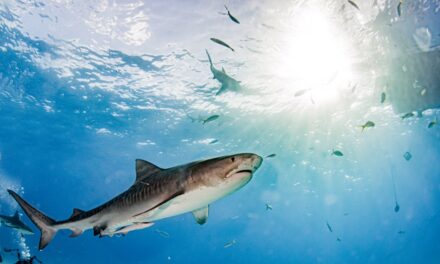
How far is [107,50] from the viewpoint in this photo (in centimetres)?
1553

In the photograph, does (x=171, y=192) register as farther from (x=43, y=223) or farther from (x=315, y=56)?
(x=315, y=56)

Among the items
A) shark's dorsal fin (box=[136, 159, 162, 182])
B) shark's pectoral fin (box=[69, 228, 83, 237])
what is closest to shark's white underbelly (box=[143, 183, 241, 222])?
shark's dorsal fin (box=[136, 159, 162, 182])

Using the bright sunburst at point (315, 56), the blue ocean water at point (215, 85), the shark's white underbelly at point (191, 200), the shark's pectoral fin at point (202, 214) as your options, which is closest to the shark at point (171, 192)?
the shark's white underbelly at point (191, 200)

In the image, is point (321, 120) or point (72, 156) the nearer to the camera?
point (321, 120)

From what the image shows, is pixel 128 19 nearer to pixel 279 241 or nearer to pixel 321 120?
pixel 321 120

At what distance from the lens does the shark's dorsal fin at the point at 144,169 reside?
3.32 metres

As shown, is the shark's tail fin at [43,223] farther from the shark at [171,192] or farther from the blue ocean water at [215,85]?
the blue ocean water at [215,85]

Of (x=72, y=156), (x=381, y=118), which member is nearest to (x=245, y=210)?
(x=72, y=156)

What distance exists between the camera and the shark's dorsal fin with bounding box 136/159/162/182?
10.9 ft

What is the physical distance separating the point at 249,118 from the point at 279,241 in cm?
16914

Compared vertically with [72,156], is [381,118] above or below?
below

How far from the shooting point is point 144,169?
340cm

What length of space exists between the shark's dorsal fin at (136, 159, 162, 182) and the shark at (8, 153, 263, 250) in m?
0.01

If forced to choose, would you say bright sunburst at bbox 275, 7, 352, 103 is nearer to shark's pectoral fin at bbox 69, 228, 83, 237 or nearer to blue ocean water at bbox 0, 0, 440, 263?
blue ocean water at bbox 0, 0, 440, 263
